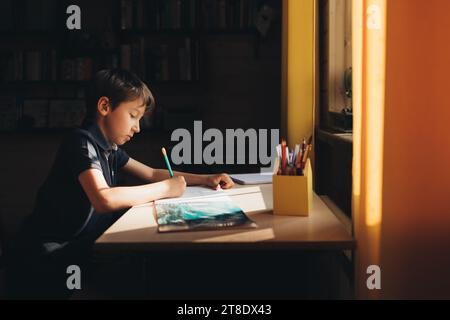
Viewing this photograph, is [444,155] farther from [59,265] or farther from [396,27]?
[59,265]

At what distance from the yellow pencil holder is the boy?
1.34 feet

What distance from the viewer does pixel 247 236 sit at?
118 cm

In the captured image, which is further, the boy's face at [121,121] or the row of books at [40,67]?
the row of books at [40,67]

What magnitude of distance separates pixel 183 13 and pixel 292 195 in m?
2.66

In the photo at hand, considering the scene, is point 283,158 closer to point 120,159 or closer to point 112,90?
point 112,90

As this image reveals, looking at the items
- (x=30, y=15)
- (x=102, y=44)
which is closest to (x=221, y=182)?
(x=102, y=44)

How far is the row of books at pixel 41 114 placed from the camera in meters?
3.89

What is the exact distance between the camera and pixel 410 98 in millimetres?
1034

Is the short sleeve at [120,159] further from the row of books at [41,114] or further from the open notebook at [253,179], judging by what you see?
the row of books at [41,114]

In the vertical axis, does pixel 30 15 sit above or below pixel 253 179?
above

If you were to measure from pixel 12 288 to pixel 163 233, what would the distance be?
64cm

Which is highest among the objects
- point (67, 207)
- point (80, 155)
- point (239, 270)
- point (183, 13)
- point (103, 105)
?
point (183, 13)

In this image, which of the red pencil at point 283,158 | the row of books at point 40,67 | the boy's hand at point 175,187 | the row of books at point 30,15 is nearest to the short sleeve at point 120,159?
the boy's hand at point 175,187
